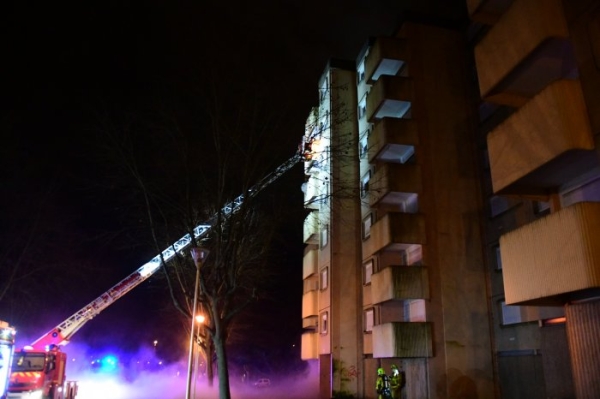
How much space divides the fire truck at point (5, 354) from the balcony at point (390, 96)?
1861 centimetres

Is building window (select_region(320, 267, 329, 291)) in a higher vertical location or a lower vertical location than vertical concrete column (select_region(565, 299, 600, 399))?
higher

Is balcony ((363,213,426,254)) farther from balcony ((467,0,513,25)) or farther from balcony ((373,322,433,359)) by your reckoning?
balcony ((467,0,513,25))

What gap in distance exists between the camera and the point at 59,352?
20188mm

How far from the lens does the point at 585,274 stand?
9.65 m

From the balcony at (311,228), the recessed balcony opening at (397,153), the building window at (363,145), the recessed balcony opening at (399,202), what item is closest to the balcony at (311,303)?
the balcony at (311,228)

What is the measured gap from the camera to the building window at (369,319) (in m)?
26.2

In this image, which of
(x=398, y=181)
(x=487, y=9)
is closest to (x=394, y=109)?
(x=398, y=181)

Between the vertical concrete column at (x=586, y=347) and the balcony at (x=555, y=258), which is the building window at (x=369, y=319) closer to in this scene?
the balcony at (x=555, y=258)

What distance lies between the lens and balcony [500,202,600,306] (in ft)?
31.9

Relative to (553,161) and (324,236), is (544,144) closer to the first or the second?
(553,161)

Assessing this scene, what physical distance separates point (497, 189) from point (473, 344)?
9558mm

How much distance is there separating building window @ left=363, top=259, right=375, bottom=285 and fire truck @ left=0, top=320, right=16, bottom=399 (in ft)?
60.2

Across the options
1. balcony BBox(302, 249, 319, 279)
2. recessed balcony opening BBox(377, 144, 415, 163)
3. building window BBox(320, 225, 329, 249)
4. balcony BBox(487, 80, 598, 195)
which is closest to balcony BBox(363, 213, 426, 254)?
recessed balcony opening BBox(377, 144, 415, 163)

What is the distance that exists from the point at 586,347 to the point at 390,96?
15.9 m
